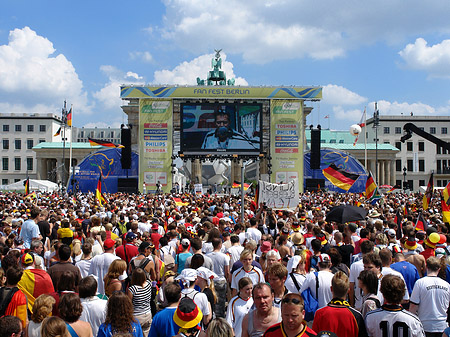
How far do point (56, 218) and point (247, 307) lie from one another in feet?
30.9

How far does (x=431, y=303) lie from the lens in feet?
19.9

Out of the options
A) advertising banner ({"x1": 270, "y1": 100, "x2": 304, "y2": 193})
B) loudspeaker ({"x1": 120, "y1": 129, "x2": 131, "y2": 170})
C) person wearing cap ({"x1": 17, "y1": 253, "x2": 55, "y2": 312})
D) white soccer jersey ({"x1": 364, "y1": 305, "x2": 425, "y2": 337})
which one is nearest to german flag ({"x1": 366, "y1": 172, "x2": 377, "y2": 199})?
white soccer jersey ({"x1": 364, "y1": 305, "x2": 425, "y2": 337})

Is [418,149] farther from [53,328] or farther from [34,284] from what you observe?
[53,328]

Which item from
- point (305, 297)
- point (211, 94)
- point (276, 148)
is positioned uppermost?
point (211, 94)

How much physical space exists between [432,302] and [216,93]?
46049 millimetres

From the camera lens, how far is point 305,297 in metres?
6.41

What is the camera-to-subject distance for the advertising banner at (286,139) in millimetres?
50125

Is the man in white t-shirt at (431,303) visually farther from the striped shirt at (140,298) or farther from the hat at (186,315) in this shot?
the striped shirt at (140,298)

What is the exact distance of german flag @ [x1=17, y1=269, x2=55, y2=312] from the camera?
20.9 feet

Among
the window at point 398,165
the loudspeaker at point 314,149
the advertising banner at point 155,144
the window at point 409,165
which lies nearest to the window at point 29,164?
the advertising banner at point 155,144

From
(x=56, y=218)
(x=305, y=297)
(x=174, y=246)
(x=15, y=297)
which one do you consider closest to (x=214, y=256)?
(x=174, y=246)

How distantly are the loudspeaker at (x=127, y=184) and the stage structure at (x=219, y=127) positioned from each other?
5.39 metres

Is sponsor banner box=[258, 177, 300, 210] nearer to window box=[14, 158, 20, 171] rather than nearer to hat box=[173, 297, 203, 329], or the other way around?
hat box=[173, 297, 203, 329]

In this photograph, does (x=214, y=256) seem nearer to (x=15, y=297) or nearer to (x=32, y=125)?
(x=15, y=297)
